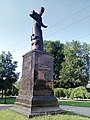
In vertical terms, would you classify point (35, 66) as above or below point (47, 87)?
above

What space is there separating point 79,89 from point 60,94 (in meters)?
3.78

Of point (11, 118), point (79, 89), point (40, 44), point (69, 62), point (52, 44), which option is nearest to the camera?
point (11, 118)

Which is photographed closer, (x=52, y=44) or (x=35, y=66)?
(x=35, y=66)

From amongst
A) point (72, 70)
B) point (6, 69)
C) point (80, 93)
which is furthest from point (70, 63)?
point (6, 69)

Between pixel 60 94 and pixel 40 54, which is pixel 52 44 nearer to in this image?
pixel 60 94

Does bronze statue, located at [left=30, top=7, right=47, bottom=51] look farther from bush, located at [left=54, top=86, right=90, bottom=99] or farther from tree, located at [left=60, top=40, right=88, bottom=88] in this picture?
tree, located at [left=60, top=40, right=88, bottom=88]

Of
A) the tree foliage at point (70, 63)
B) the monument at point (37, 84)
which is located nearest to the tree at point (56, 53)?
the tree foliage at point (70, 63)

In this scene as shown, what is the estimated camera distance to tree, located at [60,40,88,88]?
3947 cm

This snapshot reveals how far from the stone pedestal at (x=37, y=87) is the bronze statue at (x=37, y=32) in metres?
0.62

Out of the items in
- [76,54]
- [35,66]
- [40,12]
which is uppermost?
[76,54]

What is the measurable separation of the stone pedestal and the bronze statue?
0.62 m

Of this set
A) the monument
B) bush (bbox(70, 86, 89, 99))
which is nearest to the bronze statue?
the monument

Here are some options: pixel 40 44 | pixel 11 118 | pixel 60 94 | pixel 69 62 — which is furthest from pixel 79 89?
pixel 11 118

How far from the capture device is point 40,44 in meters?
10.4
